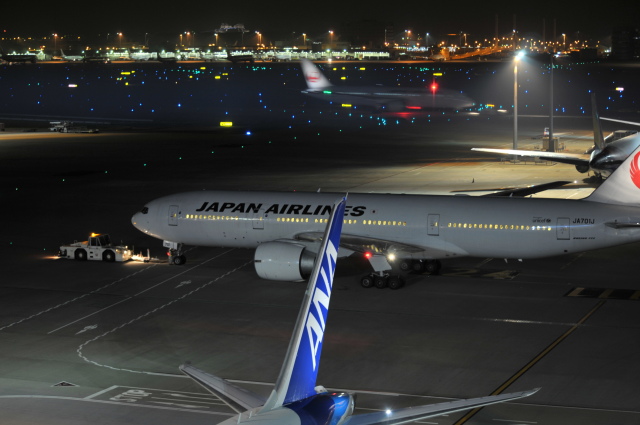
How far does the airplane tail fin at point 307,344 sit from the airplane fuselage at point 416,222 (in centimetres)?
2604

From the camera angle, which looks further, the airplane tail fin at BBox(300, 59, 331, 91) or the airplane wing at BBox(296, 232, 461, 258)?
the airplane tail fin at BBox(300, 59, 331, 91)

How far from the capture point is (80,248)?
46.8m

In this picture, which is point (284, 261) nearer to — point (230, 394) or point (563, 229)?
point (563, 229)

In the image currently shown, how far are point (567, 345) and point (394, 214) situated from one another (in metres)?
12.4

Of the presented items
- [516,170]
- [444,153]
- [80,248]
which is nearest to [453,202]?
[80,248]

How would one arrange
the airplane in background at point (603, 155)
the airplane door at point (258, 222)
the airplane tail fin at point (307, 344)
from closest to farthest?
the airplane tail fin at point (307, 344), the airplane door at point (258, 222), the airplane in background at point (603, 155)

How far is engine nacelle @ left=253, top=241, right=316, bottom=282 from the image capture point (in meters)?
39.7

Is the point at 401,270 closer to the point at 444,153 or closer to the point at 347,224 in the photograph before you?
the point at 347,224

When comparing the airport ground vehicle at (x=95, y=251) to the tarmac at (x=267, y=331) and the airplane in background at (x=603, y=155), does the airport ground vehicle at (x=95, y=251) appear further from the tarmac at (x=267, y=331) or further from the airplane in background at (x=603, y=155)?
the airplane in background at (x=603, y=155)

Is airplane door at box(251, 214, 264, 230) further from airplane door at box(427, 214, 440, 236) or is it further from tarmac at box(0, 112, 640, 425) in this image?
airplane door at box(427, 214, 440, 236)

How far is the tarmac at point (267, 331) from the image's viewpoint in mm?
26969

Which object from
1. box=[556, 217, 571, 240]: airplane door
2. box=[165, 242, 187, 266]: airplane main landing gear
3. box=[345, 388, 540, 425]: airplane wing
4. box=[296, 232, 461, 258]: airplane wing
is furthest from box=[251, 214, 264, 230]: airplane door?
box=[345, 388, 540, 425]: airplane wing

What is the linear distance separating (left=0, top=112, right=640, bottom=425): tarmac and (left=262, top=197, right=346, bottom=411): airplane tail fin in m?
10.7

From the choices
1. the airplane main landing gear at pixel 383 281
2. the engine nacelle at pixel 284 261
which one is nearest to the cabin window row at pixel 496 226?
the airplane main landing gear at pixel 383 281
